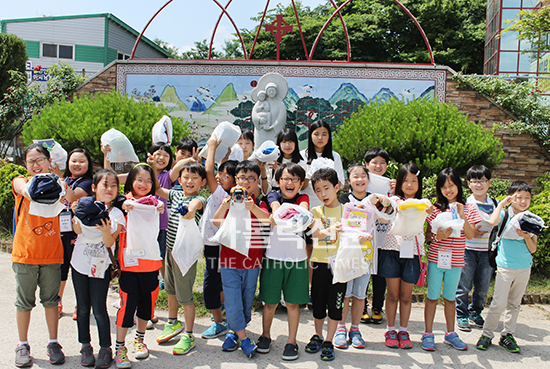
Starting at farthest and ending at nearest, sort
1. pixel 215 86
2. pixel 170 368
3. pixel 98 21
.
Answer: pixel 98 21
pixel 215 86
pixel 170 368

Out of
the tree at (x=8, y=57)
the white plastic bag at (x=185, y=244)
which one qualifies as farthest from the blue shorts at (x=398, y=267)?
the tree at (x=8, y=57)

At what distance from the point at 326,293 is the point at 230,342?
0.87 m

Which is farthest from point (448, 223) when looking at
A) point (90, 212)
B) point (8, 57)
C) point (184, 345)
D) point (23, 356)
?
point (8, 57)

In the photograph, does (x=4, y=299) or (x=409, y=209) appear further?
(x=4, y=299)

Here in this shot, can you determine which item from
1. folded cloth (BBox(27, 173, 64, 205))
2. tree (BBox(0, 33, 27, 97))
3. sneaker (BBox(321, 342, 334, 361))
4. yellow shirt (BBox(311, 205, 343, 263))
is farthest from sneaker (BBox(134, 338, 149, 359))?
tree (BBox(0, 33, 27, 97))

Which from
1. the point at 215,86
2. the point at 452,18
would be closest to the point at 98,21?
the point at 215,86

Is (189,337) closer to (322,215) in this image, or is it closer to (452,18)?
(322,215)

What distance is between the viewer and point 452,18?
18.9 m

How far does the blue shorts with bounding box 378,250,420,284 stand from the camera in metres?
3.29

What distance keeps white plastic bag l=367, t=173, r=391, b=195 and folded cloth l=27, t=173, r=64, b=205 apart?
2.52 metres

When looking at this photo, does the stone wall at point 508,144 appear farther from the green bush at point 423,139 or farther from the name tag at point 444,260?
the name tag at point 444,260

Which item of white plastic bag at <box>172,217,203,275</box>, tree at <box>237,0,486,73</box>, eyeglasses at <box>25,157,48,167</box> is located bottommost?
white plastic bag at <box>172,217,203,275</box>

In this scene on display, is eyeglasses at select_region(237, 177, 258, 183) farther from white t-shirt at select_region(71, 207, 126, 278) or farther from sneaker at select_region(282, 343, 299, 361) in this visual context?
sneaker at select_region(282, 343, 299, 361)

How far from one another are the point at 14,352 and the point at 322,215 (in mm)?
2619
